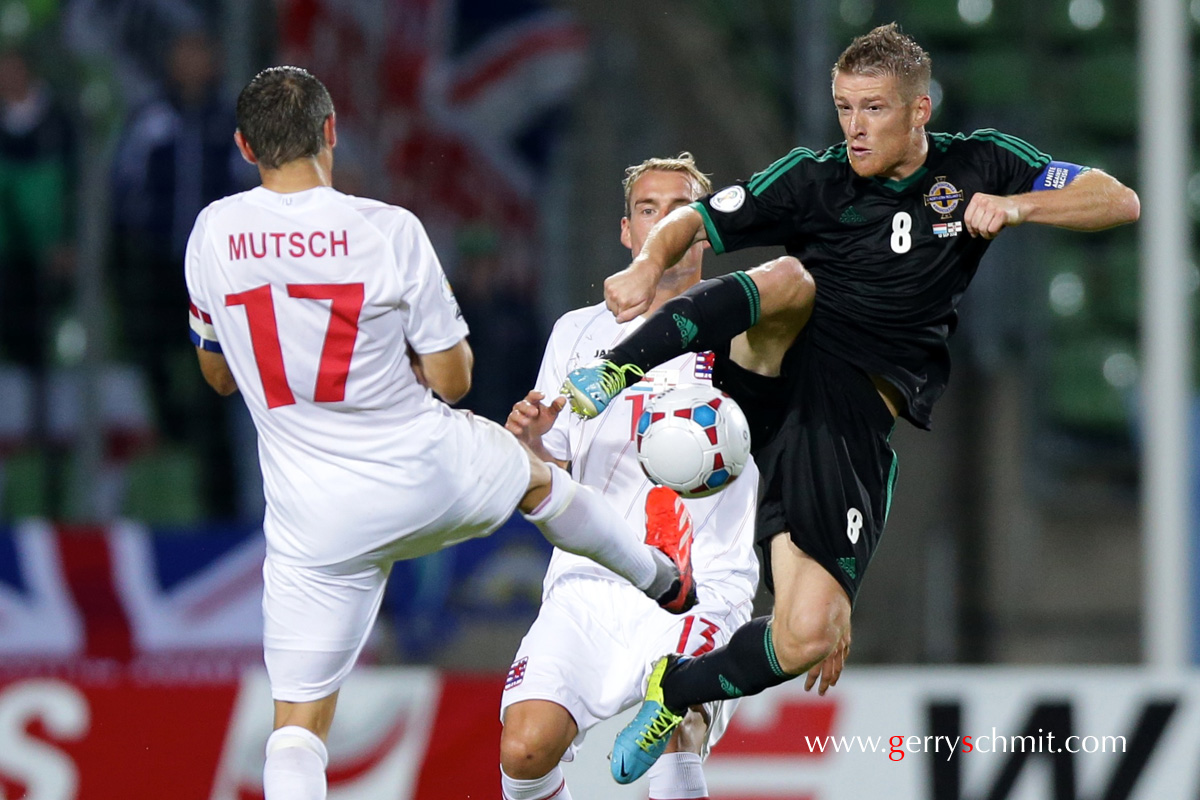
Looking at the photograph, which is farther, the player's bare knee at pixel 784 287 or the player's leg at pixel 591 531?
the player's bare knee at pixel 784 287

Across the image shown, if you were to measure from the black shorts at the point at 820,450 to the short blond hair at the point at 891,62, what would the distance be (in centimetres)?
69

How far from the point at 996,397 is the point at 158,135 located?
14.1 feet

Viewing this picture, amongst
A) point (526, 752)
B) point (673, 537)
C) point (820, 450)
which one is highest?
point (820, 450)

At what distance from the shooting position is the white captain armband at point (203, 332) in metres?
3.92

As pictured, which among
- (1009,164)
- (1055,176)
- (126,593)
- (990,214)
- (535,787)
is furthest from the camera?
(126,593)

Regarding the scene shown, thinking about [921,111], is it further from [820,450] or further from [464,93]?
[464,93]

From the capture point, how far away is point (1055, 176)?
4.18 meters

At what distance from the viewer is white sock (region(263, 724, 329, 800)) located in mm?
3844

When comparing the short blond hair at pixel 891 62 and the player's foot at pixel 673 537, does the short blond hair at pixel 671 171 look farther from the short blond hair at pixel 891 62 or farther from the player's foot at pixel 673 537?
the player's foot at pixel 673 537

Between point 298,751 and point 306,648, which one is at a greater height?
point 306,648

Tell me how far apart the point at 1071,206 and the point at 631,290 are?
109 cm

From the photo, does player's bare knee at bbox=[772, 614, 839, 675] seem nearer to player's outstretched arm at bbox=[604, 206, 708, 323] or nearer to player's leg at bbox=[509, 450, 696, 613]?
player's leg at bbox=[509, 450, 696, 613]

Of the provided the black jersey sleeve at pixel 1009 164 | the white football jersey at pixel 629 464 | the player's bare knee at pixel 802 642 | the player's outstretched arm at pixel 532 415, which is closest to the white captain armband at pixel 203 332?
the player's outstretched arm at pixel 532 415

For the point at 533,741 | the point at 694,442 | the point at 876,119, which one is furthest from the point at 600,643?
the point at 876,119
